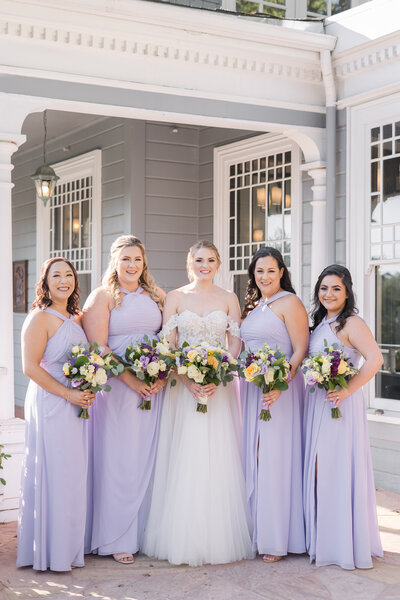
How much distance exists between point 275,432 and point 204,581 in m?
1.00

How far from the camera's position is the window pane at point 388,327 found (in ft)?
22.1

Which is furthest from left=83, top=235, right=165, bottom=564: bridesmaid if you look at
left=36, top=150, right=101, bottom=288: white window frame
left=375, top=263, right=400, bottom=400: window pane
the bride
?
left=36, top=150, right=101, bottom=288: white window frame

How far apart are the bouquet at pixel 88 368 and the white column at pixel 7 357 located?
4.53 ft

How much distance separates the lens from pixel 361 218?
6.83 metres

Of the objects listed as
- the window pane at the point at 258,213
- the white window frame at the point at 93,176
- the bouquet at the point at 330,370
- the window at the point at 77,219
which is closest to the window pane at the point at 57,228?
the window at the point at 77,219

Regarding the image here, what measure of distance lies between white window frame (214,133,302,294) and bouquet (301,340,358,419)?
126 inches

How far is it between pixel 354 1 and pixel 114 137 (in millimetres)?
3134

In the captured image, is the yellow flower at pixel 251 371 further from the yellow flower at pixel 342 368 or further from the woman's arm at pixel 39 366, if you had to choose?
the woman's arm at pixel 39 366

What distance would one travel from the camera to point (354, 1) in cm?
798

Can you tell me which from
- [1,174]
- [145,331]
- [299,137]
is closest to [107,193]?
[299,137]

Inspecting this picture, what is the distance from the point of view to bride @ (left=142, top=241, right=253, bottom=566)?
4645 millimetres

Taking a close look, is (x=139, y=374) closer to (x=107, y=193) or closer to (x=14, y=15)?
(x=14, y=15)

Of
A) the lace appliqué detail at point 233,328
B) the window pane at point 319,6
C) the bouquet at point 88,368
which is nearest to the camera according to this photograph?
the bouquet at point 88,368

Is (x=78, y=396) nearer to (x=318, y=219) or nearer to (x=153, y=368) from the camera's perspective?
(x=153, y=368)
